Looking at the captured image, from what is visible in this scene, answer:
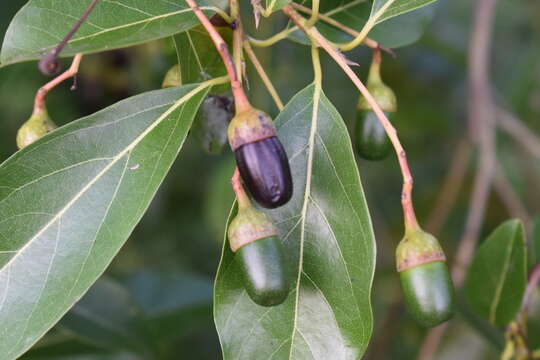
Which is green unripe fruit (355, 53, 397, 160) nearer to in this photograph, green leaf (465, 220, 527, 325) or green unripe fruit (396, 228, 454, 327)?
green unripe fruit (396, 228, 454, 327)

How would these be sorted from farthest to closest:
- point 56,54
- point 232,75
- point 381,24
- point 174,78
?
point 381,24 < point 174,78 < point 232,75 < point 56,54

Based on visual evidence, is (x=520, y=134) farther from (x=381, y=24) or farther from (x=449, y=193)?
(x=381, y=24)

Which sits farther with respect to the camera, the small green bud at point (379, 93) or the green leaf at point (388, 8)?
the small green bud at point (379, 93)

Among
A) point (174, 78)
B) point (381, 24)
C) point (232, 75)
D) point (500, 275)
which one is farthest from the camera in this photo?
point (500, 275)

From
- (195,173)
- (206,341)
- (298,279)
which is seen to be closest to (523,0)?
(195,173)

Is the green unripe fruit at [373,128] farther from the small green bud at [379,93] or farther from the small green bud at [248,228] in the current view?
the small green bud at [248,228]

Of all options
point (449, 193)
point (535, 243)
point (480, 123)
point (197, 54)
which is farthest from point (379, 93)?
point (449, 193)

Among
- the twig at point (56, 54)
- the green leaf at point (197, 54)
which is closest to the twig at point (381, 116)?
the green leaf at point (197, 54)
